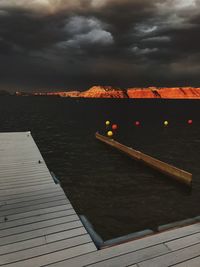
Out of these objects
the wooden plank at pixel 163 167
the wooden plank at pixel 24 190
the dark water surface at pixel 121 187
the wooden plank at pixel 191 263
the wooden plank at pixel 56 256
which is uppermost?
the wooden plank at pixel 24 190

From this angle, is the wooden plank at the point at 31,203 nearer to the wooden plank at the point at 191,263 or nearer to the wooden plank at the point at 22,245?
the wooden plank at the point at 22,245

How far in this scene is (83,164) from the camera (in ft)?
84.9

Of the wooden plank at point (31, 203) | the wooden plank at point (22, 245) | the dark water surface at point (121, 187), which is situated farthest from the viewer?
the dark water surface at point (121, 187)

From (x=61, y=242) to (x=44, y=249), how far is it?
20.3 inches

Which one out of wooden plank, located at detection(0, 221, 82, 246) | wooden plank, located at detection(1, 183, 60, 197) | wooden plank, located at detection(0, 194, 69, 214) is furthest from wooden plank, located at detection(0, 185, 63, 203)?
wooden plank, located at detection(0, 221, 82, 246)

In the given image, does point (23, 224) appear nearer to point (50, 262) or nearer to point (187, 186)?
point (50, 262)

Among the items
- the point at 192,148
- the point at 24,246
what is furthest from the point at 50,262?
the point at 192,148

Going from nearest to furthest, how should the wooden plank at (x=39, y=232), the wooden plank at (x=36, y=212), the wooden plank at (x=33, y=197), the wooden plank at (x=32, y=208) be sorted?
the wooden plank at (x=39, y=232)
the wooden plank at (x=36, y=212)
the wooden plank at (x=32, y=208)
the wooden plank at (x=33, y=197)

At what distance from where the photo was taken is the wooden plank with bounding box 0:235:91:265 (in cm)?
635

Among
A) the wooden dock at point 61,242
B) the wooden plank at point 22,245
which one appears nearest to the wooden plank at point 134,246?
the wooden dock at point 61,242

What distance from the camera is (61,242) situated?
23.0ft

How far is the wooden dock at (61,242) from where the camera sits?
6.21m

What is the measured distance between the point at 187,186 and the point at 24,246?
1490 cm

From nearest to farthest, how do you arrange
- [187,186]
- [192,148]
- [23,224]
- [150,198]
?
[23,224]
[150,198]
[187,186]
[192,148]
